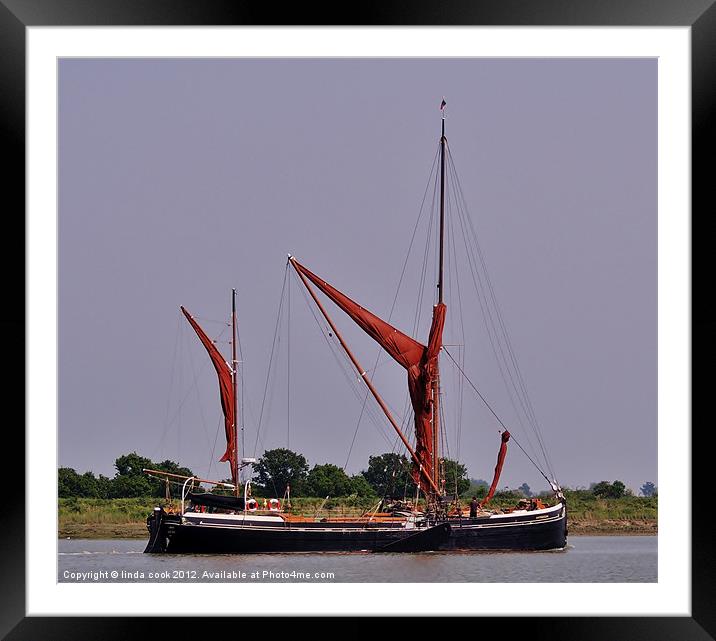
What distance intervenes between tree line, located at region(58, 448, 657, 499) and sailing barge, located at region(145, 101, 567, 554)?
302 cm

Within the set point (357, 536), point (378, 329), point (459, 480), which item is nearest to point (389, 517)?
point (357, 536)

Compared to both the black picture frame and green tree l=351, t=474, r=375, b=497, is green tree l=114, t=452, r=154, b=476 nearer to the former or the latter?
green tree l=351, t=474, r=375, b=497

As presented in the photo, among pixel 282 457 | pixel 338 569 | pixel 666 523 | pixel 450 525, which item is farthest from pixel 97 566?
pixel 282 457

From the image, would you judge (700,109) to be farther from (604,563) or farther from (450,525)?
(450,525)

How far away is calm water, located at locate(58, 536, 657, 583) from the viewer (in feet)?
65.4

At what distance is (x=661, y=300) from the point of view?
51.7 ft

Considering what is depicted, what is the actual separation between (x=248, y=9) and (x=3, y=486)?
513 centimetres

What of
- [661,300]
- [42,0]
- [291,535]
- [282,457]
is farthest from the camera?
[282,457]

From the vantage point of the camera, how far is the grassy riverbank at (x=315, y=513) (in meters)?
30.4

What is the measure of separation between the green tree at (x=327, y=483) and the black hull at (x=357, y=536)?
7482 millimetres

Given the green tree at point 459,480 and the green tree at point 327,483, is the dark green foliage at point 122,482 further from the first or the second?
the green tree at point 459,480

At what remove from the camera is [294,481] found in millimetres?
33594

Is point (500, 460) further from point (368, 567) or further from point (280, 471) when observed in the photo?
point (280, 471)

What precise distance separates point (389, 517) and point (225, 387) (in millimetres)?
4172
